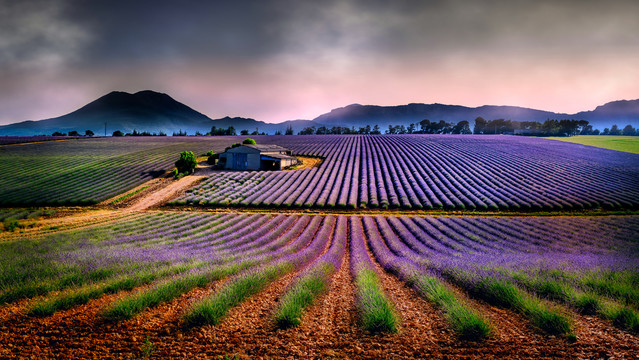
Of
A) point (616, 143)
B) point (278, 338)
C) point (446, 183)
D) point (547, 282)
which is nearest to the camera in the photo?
point (278, 338)

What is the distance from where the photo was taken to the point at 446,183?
32.5 meters

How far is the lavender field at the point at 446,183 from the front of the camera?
2542 centimetres

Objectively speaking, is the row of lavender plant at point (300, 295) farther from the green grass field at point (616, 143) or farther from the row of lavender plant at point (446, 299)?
the green grass field at point (616, 143)

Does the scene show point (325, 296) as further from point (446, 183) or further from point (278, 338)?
point (446, 183)

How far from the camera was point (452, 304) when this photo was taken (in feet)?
14.2

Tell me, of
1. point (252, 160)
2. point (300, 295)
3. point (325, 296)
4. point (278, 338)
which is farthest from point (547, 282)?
point (252, 160)

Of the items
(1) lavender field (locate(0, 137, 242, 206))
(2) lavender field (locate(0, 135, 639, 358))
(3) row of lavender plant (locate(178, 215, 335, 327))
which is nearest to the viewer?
(2) lavender field (locate(0, 135, 639, 358))

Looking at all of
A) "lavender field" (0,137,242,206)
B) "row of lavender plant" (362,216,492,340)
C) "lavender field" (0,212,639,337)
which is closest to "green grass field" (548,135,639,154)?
"lavender field" (0,212,639,337)

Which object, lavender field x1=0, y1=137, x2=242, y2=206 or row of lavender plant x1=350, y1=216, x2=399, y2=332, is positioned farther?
lavender field x1=0, y1=137, x2=242, y2=206

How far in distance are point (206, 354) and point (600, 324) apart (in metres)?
5.46

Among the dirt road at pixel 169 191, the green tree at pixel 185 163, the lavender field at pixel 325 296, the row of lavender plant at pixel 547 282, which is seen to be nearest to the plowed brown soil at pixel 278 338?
the lavender field at pixel 325 296

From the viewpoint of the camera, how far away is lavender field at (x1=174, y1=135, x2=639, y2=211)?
25422 millimetres

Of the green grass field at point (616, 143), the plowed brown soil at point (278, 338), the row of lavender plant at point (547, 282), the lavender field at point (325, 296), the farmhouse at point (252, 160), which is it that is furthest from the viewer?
the green grass field at point (616, 143)

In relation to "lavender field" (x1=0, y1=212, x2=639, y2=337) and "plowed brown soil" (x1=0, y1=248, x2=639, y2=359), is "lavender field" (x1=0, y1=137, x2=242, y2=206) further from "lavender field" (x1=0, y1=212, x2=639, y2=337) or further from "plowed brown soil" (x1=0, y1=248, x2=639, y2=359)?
"plowed brown soil" (x1=0, y1=248, x2=639, y2=359)
